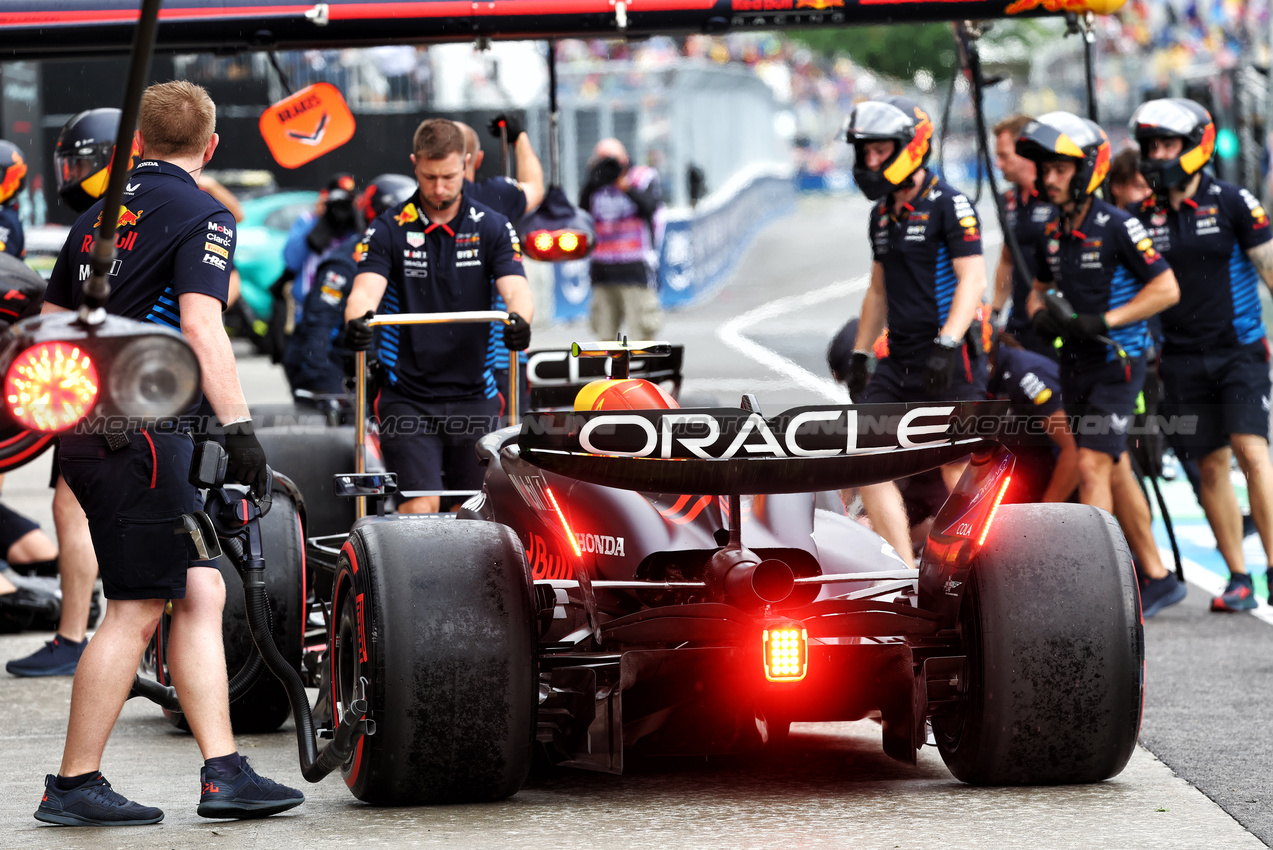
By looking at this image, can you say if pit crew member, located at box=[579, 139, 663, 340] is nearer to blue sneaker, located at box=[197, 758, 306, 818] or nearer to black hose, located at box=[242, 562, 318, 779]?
black hose, located at box=[242, 562, 318, 779]

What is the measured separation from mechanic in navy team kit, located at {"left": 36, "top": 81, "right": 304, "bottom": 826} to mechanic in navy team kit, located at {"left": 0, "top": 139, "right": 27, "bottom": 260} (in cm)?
353

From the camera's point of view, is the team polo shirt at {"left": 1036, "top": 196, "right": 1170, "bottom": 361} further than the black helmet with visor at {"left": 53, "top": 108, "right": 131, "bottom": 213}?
Yes

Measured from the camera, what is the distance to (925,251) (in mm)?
7754

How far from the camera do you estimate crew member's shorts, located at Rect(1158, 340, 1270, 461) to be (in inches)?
328

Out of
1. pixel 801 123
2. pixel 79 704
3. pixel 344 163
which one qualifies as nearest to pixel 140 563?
pixel 79 704

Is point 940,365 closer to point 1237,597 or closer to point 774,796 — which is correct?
point 1237,597

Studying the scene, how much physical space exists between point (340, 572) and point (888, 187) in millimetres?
3534

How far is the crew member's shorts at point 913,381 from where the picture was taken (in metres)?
7.79

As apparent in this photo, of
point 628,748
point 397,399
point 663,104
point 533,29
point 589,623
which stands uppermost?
point 663,104

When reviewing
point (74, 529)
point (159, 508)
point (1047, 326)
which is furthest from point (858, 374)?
point (159, 508)

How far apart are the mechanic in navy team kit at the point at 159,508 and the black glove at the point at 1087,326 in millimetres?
4460

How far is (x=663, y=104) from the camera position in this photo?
86.7 ft

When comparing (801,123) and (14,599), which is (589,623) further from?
(801,123)

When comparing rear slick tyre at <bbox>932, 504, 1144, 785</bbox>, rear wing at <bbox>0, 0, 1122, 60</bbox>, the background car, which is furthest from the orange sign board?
the background car
